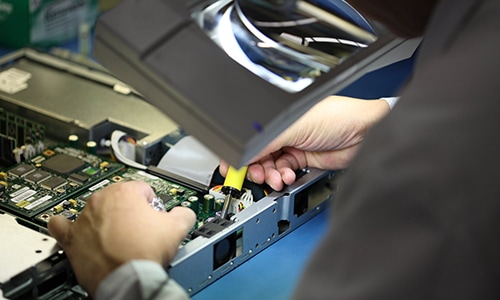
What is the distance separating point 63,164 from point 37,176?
82 millimetres

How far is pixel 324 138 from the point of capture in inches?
80.6

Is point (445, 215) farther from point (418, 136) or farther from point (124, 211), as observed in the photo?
point (124, 211)

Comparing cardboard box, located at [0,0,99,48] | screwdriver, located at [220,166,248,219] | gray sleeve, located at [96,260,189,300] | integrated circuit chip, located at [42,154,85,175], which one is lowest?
integrated circuit chip, located at [42,154,85,175]

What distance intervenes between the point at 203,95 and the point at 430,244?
1.35ft

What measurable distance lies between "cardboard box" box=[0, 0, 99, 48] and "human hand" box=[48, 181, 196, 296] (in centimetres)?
142

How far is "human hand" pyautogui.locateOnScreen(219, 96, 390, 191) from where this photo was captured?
1993mm

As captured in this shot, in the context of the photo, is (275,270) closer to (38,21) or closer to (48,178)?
(48,178)

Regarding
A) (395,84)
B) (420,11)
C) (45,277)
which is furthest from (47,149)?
(420,11)

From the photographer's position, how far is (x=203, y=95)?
1.21m

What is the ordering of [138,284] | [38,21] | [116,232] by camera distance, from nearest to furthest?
[138,284]
[116,232]
[38,21]

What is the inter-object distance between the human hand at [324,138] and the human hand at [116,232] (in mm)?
393

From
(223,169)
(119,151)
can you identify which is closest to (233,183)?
(223,169)

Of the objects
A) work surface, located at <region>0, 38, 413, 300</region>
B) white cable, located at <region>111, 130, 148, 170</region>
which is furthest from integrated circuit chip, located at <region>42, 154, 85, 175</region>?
work surface, located at <region>0, 38, 413, 300</region>

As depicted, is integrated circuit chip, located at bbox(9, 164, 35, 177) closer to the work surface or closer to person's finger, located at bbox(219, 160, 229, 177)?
person's finger, located at bbox(219, 160, 229, 177)
